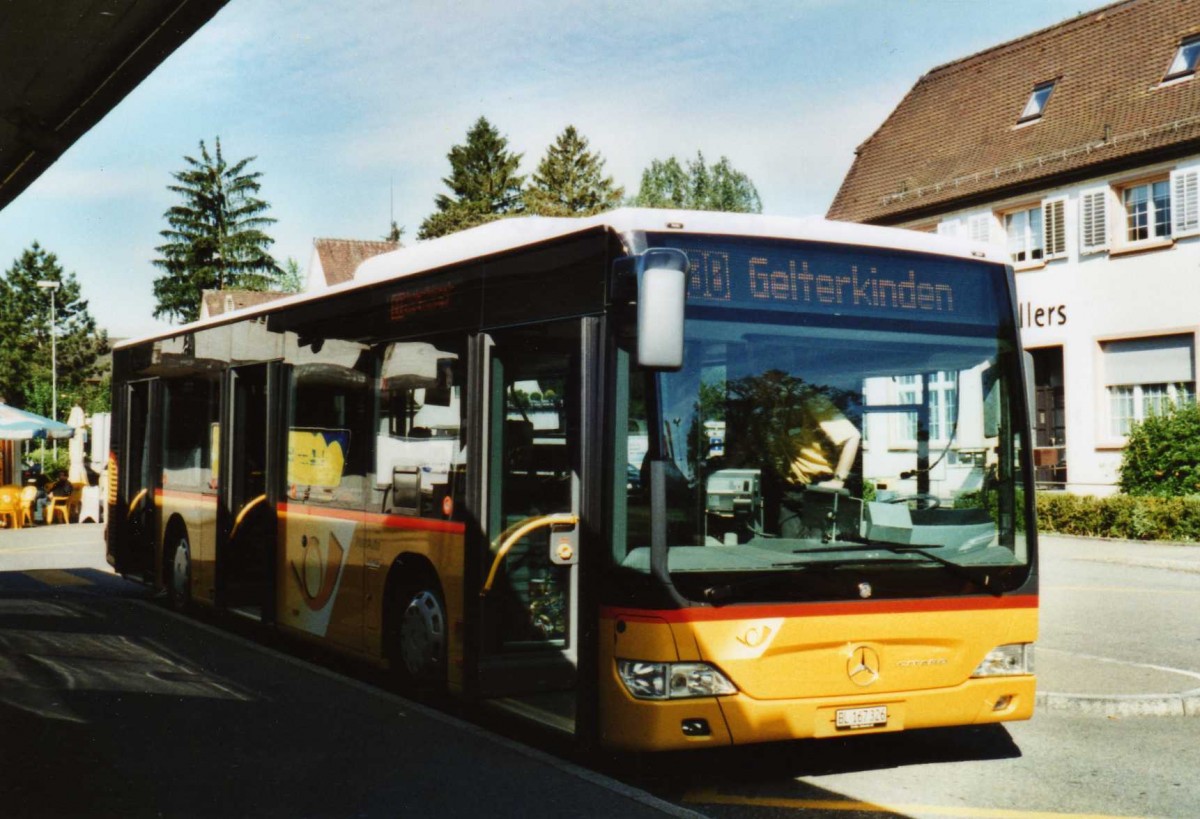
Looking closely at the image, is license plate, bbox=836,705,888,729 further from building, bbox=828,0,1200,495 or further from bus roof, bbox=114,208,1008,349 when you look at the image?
building, bbox=828,0,1200,495

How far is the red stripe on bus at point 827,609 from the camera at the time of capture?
20.6 ft

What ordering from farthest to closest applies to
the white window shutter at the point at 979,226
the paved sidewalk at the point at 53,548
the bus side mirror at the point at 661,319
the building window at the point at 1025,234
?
1. the white window shutter at the point at 979,226
2. the building window at the point at 1025,234
3. the paved sidewalk at the point at 53,548
4. the bus side mirror at the point at 661,319

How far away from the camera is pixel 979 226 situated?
31.8m

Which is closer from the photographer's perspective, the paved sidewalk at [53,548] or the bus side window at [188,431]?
the bus side window at [188,431]

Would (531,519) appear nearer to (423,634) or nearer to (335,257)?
(423,634)

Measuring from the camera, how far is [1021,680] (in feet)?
22.9

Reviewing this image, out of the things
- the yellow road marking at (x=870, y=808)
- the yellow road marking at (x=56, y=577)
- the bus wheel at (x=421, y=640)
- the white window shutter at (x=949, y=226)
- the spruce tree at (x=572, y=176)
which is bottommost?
the yellow road marking at (x=870, y=808)

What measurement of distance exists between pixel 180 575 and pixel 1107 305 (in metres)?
20.9

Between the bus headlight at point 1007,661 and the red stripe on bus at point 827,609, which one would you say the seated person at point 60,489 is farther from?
the bus headlight at point 1007,661

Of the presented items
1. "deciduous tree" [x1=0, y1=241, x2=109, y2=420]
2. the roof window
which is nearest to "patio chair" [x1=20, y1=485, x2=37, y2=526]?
Answer: the roof window

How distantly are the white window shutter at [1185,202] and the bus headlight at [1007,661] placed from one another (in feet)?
70.6

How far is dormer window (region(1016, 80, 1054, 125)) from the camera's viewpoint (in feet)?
105

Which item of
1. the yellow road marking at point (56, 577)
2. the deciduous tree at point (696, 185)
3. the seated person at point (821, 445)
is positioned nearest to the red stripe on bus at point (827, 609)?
the seated person at point (821, 445)

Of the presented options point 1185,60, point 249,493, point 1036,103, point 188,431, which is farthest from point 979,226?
point 249,493
